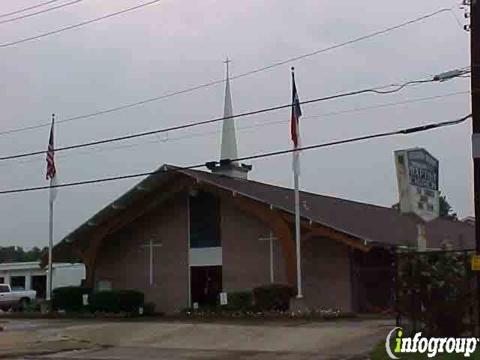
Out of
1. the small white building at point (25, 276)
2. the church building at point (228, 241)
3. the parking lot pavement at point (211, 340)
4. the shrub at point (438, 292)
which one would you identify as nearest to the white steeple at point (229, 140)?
the church building at point (228, 241)

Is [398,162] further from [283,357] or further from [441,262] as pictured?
[283,357]

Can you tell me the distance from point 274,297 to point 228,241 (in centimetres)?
547

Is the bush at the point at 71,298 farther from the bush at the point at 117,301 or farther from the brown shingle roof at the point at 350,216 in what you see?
the brown shingle roof at the point at 350,216

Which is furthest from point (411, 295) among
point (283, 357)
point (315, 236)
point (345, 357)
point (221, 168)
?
point (221, 168)

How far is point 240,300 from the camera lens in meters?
36.1

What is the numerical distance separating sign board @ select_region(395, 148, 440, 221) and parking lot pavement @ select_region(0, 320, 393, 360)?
3730mm

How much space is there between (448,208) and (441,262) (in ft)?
283

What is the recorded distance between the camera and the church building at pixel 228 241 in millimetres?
35562

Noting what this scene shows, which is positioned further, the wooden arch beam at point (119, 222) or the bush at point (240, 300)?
the wooden arch beam at point (119, 222)

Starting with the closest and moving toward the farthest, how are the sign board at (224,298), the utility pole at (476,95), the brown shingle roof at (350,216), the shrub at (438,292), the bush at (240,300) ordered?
the utility pole at (476,95) → the shrub at (438,292) → the brown shingle roof at (350,216) → the bush at (240,300) → the sign board at (224,298)

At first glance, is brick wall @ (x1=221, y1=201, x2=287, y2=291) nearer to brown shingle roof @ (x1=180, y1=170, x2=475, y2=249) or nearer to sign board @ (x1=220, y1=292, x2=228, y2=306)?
brown shingle roof @ (x1=180, y1=170, x2=475, y2=249)

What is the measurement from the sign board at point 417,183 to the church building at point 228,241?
12667 mm

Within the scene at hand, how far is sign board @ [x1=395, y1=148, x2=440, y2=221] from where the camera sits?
1897 cm

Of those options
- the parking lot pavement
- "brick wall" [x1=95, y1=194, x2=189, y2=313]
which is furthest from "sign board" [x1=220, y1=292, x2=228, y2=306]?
the parking lot pavement
